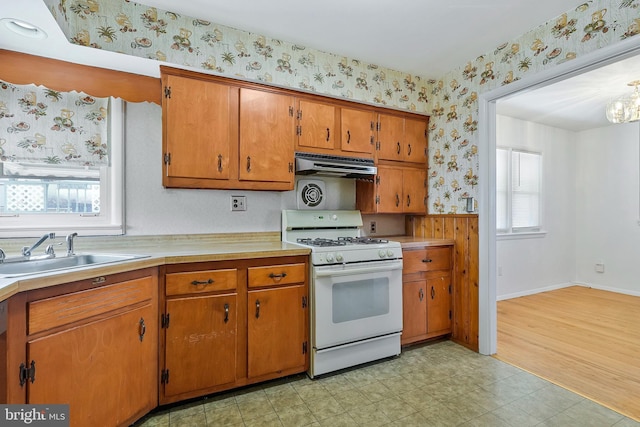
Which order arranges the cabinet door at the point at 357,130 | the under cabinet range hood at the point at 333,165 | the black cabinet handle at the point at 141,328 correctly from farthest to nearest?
the cabinet door at the point at 357,130, the under cabinet range hood at the point at 333,165, the black cabinet handle at the point at 141,328

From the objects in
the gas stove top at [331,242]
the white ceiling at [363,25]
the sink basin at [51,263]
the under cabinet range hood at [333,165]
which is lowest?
the sink basin at [51,263]

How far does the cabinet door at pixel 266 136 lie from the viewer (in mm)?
2285

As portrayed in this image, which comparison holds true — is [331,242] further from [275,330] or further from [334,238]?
[275,330]

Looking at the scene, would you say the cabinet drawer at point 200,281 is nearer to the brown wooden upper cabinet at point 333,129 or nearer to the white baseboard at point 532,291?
the brown wooden upper cabinet at point 333,129

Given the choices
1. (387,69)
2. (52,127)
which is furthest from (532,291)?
(52,127)

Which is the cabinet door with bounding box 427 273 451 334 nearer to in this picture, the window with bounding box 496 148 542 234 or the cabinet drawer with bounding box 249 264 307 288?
the cabinet drawer with bounding box 249 264 307 288

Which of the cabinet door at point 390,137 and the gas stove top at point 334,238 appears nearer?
the gas stove top at point 334,238

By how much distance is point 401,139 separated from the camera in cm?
299

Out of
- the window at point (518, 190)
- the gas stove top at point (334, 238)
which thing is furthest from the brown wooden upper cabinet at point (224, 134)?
the window at point (518, 190)

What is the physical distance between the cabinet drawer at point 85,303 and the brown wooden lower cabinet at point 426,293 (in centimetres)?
196

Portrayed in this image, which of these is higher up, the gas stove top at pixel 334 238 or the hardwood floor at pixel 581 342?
the gas stove top at pixel 334 238

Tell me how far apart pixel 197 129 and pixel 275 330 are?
1500mm

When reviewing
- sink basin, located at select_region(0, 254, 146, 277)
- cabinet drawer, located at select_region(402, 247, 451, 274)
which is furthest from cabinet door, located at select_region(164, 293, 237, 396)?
cabinet drawer, located at select_region(402, 247, 451, 274)

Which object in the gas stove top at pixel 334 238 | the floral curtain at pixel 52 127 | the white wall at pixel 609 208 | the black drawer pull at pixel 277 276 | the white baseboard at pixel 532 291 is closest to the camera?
the floral curtain at pixel 52 127
